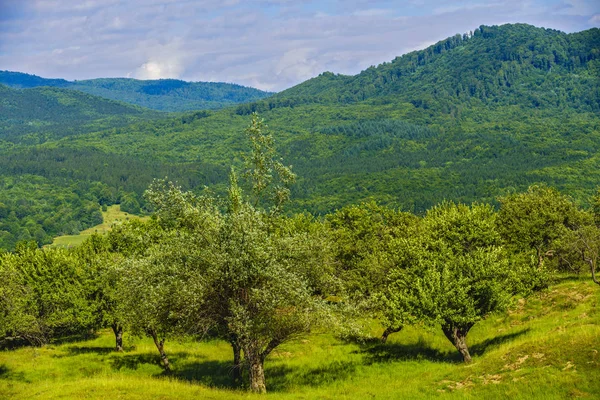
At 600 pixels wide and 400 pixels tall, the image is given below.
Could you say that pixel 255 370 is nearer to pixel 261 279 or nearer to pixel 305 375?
pixel 261 279

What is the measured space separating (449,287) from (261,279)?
16.5 m

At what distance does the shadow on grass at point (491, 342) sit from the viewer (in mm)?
46344

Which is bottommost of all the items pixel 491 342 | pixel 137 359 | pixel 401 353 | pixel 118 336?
pixel 401 353

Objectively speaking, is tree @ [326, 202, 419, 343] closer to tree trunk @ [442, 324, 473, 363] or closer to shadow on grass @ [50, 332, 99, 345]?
tree trunk @ [442, 324, 473, 363]

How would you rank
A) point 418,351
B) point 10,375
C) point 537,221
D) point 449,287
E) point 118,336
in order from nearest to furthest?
1. point 449,287
2. point 10,375
3. point 418,351
4. point 118,336
5. point 537,221

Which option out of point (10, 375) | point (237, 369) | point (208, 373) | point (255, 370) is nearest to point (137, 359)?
point (208, 373)

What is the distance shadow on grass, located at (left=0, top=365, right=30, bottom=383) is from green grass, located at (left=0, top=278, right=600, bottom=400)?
0.38 ft

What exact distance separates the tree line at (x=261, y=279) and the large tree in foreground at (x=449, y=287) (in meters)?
0.12

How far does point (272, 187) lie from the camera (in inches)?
1879

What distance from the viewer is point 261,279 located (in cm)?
3503

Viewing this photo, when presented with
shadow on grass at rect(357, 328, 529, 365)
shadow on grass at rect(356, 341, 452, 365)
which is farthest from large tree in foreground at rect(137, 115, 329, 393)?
shadow on grass at rect(357, 328, 529, 365)

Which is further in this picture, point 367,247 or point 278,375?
point 367,247

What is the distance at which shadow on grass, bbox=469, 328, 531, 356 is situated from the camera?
46.3 metres

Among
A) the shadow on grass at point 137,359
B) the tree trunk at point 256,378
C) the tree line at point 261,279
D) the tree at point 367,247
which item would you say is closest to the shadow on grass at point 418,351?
the tree at point 367,247
